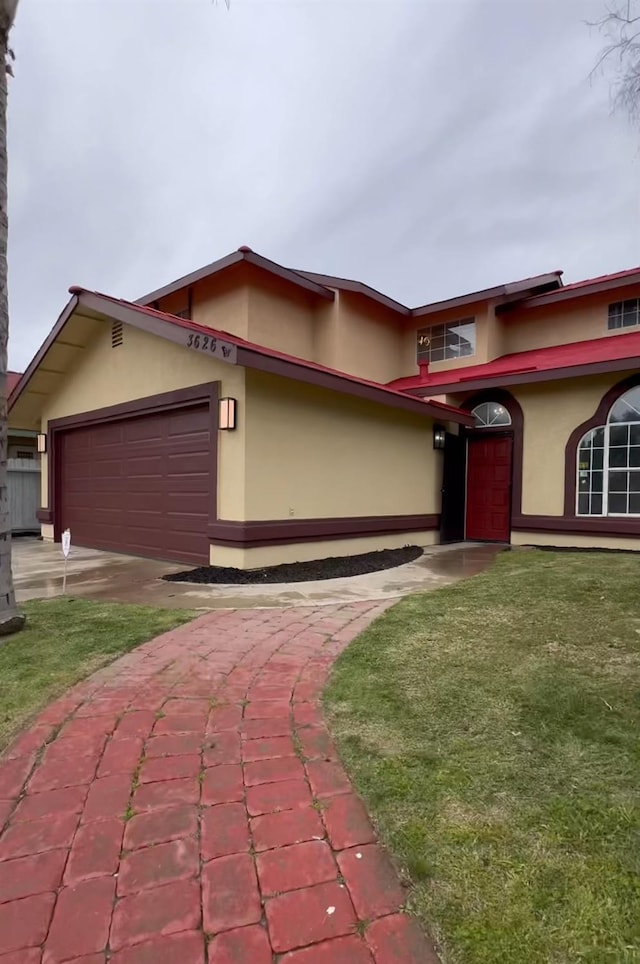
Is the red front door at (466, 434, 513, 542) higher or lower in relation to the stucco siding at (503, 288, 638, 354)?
lower

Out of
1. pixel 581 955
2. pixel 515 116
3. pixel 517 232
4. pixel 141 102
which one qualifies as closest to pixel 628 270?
pixel 515 116

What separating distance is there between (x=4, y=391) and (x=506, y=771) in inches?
174

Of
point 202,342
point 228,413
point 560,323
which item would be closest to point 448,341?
point 560,323

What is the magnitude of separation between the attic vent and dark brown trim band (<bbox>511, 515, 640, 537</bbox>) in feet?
27.6

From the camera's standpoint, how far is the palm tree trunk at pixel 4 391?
4363mm

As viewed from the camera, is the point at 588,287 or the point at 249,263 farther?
the point at 588,287

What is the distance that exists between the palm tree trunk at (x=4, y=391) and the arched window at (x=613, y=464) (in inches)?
367

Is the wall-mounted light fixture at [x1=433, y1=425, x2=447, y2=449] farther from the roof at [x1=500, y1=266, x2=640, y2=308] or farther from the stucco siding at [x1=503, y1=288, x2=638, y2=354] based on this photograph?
the roof at [x1=500, y1=266, x2=640, y2=308]

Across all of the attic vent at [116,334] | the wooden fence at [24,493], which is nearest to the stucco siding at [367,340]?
the attic vent at [116,334]

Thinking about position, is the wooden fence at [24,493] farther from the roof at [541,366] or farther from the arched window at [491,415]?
the arched window at [491,415]

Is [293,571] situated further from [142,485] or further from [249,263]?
[249,263]

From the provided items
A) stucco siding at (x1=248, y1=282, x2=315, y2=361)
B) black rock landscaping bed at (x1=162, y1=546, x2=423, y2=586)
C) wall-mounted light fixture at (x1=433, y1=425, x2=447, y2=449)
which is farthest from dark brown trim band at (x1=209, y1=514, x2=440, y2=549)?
stucco siding at (x1=248, y1=282, x2=315, y2=361)

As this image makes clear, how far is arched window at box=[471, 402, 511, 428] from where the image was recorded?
11195mm

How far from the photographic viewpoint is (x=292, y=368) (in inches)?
293
